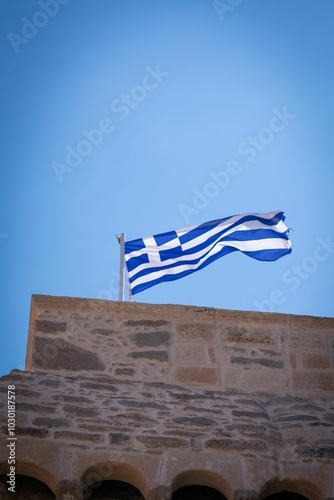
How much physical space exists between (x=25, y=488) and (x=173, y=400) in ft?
4.99

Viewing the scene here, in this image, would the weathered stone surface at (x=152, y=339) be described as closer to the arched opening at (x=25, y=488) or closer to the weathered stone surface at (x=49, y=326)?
the weathered stone surface at (x=49, y=326)

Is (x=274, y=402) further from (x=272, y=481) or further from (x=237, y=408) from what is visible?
(x=272, y=481)

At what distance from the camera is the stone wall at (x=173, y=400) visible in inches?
267

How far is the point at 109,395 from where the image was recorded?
25.0 ft

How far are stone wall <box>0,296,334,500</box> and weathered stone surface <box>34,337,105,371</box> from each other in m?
0.01

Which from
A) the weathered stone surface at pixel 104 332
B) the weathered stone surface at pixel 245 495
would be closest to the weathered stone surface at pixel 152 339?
the weathered stone surface at pixel 104 332

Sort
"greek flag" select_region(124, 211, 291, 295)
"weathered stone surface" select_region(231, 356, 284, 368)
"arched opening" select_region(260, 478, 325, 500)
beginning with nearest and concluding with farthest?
"arched opening" select_region(260, 478, 325, 500) → "weathered stone surface" select_region(231, 356, 284, 368) → "greek flag" select_region(124, 211, 291, 295)

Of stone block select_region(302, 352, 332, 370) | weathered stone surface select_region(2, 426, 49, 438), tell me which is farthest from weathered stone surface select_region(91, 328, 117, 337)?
stone block select_region(302, 352, 332, 370)

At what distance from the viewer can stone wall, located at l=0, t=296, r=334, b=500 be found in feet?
22.3

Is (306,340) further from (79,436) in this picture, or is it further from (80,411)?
(79,436)

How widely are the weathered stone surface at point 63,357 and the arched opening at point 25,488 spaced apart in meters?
1.37

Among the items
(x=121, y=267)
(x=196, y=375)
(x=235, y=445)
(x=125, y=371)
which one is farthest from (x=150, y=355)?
(x=121, y=267)

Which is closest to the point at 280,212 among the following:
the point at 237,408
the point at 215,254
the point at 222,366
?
the point at 215,254

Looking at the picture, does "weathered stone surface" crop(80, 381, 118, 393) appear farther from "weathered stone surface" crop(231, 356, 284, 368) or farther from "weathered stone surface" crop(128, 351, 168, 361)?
"weathered stone surface" crop(231, 356, 284, 368)
